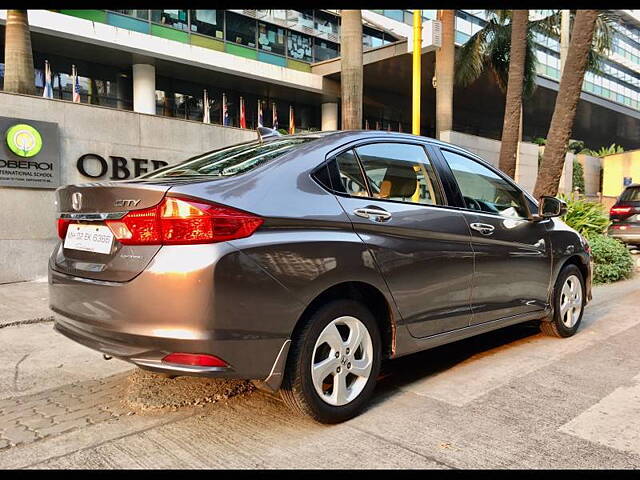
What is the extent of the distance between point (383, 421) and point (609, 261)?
23.7ft

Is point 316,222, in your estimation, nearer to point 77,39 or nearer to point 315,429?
point 315,429

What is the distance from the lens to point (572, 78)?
952cm

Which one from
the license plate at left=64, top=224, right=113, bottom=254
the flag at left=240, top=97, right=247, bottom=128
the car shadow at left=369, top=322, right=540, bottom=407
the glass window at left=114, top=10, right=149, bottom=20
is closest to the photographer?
the license plate at left=64, top=224, right=113, bottom=254

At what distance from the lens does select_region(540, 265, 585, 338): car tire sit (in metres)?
4.82

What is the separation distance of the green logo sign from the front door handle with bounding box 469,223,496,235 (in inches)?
256

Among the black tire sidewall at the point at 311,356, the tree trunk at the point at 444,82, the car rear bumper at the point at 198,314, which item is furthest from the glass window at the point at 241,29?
the car rear bumper at the point at 198,314

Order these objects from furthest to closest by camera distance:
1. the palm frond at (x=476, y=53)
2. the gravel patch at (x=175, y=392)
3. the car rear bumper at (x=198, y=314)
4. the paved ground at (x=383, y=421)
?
the palm frond at (x=476, y=53)
the gravel patch at (x=175, y=392)
the paved ground at (x=383, y=421)
the car rear bumper at (x=198, y=314)

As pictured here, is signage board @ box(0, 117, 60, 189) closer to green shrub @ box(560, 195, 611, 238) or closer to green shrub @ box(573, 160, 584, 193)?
green shrub @ box(560, 195, 611, 238)

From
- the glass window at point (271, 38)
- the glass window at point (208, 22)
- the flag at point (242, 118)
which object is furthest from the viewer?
the flag at point (242, 118)

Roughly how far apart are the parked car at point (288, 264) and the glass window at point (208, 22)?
1751cm

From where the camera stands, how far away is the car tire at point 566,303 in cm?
482

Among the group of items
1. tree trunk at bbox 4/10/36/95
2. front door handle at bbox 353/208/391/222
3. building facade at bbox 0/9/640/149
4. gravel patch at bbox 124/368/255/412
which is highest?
building facade at bbox 0/9/640/149

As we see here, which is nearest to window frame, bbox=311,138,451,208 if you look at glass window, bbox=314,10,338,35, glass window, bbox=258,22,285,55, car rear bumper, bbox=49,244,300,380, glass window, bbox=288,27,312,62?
car rear bumper, bbox=49,244,300,380

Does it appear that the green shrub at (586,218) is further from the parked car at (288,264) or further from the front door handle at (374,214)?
the front door handle at (374,214)
